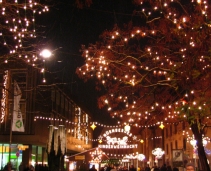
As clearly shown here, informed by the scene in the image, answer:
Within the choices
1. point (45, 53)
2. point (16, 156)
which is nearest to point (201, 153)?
point (45, 53)

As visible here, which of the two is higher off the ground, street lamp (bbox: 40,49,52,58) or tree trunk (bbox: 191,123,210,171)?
street lamp (bbox: 40,49,52,58)

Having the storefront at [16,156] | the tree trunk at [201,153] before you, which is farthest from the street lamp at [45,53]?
the storefront at [16,156]

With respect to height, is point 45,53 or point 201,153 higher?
point 45,53

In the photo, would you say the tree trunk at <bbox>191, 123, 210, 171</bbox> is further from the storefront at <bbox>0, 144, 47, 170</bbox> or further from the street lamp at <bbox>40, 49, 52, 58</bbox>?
the storefront at <bbox>0, 144, 47, 170</bbox>

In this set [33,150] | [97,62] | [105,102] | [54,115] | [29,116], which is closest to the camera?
[97,62]

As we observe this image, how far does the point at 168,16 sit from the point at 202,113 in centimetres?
397

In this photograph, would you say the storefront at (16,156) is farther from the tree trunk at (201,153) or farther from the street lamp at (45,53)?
the street lamp at (45,53)

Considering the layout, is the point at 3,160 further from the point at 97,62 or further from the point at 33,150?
the point at 97,62

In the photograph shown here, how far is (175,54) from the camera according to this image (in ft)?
53.8

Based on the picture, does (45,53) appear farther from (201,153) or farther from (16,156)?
(16,156)

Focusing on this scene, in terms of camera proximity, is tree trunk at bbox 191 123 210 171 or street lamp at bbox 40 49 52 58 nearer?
street lamp at bbox 40 49 52 58

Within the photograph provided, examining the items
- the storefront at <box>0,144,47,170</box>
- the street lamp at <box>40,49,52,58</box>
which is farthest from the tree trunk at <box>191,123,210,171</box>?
the storefront at <box>0,144,47,170</box>

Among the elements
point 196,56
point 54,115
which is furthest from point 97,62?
point 54,115

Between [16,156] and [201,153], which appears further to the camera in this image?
[16,156]
